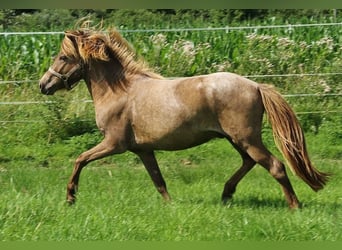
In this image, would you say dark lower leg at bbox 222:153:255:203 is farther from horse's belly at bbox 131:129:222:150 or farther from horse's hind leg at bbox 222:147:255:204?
horse's belly at bbox 131:129:222:150

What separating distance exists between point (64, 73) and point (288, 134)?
245cm

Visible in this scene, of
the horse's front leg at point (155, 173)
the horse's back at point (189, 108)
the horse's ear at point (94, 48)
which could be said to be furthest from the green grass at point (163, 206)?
the horse's ear at point (94, 48)

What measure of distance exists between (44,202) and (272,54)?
682cm

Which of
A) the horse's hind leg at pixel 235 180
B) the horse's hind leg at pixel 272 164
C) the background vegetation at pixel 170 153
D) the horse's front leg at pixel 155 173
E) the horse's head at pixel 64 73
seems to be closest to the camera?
the background vegetation at pixel 170 153

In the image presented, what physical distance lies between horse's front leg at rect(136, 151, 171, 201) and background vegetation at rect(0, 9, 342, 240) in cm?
16

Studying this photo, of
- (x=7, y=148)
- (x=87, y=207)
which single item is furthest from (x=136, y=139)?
(x=7, y=148)

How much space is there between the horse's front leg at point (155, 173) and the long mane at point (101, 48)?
0.83 m

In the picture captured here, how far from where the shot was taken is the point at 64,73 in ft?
23.1

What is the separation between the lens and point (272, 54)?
38.9 feet

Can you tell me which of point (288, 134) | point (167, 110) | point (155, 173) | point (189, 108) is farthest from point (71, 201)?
point (288, 134)

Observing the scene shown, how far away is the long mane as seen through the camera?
692 cm

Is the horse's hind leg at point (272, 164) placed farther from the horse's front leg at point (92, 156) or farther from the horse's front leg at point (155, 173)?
the horse's front leg at point (92, 156)

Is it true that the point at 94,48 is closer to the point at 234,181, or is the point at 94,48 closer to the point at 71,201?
the point at 71,201

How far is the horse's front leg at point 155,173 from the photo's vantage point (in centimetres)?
672
